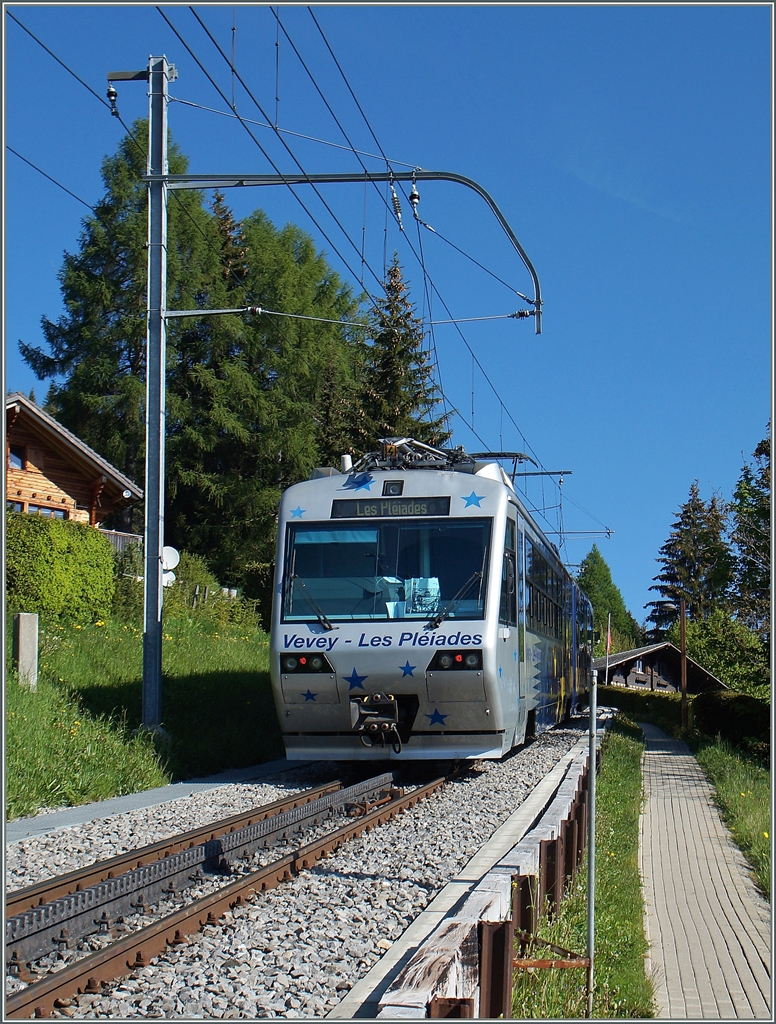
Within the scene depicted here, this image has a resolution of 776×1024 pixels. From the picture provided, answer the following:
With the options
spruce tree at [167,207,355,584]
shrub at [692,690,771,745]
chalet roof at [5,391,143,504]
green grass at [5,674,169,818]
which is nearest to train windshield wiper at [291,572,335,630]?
green grass at [5,674,169,818]

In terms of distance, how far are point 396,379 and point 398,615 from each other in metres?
26.1

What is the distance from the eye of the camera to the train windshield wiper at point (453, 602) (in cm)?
1091

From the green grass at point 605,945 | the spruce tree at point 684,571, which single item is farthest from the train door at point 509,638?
the spruce tree at point 684,571

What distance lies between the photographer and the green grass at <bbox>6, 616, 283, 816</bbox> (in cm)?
1066

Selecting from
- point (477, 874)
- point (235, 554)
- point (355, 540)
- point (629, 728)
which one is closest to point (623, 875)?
A: point (477, 874)

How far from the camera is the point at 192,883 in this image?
6.73 meters


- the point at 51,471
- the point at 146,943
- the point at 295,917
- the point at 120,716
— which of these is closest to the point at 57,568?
the point at 120,716

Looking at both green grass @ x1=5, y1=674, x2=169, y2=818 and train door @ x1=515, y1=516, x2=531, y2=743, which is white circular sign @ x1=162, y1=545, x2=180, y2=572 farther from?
train door @ x1=515, y1=516, x2=531, y2=743

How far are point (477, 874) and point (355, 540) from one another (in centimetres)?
515

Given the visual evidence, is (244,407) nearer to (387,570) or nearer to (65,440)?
(65,440)

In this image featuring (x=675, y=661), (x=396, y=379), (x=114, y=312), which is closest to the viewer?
(x=396, y=379)

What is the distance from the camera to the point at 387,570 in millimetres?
11297

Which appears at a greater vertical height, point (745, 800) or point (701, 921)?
point (701, 921)

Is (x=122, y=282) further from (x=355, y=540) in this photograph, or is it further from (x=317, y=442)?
(x=355, y=540)
